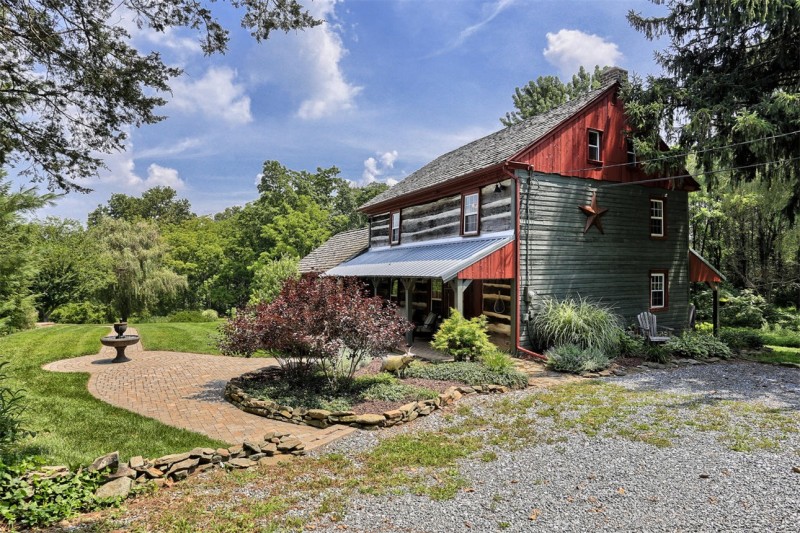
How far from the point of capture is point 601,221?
551 inches

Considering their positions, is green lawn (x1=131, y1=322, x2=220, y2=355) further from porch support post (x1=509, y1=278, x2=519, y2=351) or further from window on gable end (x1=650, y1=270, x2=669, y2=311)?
window on gable end (x1=650, y1=270, x2=669, y2=311)

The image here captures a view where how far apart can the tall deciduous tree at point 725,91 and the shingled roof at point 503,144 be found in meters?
1.58

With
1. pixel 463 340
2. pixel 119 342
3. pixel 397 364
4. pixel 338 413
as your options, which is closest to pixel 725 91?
pixel 463 340

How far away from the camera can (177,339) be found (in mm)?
15484

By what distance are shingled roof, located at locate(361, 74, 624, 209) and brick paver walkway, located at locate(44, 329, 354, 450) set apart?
29.2 feet

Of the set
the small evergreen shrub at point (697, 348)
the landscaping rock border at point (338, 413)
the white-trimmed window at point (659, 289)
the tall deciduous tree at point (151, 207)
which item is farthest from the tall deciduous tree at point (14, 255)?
the tall deciduous tree at point (151, 207)

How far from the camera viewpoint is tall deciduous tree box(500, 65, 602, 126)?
33.0 metres

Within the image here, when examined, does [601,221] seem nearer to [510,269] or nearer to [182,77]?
[510,269]

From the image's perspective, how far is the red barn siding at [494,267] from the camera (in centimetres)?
1160

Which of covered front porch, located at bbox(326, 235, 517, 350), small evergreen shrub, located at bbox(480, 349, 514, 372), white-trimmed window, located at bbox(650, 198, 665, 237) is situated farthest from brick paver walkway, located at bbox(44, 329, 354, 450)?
white-trimmed window, located at bbox(650, 198, 665, 237)

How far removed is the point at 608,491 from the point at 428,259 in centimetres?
1005

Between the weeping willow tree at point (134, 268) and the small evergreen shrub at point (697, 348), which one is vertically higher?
the weeping willow tree at point (134, 268)

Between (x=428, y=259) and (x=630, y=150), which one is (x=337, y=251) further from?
(x=630, y=150)

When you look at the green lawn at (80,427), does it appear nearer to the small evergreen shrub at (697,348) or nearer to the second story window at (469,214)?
the second story window at (469,214)
